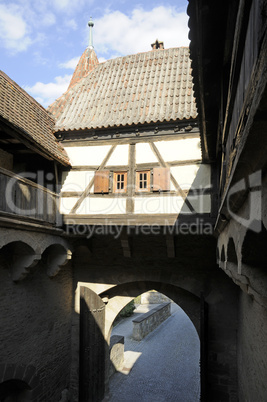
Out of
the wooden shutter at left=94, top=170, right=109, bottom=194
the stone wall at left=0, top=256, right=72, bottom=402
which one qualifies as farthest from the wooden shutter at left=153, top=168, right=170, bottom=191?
the stone wall at left=0, top=256, right=72, bottom=402

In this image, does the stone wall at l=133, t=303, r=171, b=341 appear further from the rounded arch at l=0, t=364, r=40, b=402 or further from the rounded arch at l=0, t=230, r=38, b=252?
the rounded arch at l=0, t=230, r=38, b=252

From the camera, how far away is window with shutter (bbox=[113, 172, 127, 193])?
7367 millimetres

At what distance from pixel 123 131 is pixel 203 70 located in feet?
13.5

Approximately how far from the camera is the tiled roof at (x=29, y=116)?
6617mm

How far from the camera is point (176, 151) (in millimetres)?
7168

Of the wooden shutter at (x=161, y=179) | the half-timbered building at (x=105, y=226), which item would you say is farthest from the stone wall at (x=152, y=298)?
the wooden shutter at (x=161, y=179)

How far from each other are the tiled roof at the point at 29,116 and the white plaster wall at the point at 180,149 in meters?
2.51

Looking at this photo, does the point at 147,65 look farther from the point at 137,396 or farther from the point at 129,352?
the point at 129,352

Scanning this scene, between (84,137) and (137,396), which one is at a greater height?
(84,137)


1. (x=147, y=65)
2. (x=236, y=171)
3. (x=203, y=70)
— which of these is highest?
(x=147, y=65)

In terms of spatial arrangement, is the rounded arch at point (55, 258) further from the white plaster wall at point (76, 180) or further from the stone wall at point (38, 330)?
the white plaster wall at point (76, 180)

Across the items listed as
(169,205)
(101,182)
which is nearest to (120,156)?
(101,182)

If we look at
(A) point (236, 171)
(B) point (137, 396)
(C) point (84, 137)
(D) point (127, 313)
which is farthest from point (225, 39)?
(D) point (127, 313)

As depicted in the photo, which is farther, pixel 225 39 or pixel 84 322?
pixel 84 322
